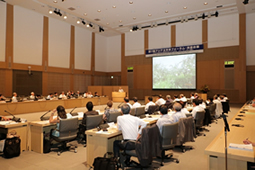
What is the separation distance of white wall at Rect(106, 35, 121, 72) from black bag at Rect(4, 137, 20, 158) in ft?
55.1

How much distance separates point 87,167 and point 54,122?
1.47 meters

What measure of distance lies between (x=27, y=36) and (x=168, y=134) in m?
13.8

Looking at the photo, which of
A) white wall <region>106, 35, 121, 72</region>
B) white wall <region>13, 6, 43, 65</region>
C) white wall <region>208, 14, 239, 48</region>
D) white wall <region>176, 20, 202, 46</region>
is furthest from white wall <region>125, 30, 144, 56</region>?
white wall <region>13, 6, 43, 65</region>

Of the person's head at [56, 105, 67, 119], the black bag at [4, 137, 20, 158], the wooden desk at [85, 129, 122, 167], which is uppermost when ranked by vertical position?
the person's head at [56, 105, 67, 119]

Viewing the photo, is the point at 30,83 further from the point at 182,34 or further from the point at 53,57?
the point at 182,34

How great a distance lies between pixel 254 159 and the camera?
2172 mm

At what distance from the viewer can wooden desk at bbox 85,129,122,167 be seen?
138 inches

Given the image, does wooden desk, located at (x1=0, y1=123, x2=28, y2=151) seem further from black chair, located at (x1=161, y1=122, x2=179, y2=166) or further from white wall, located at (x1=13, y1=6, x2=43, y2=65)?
white wall, located at (x1=13, y1=6, x2=43, y2=65)

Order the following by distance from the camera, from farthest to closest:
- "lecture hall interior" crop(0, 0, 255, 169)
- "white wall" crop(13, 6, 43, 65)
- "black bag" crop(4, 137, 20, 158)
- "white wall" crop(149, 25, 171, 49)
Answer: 1. "white wall" crop(149, 25, 171, 49)
2. "white wall" crop(13, 6, 43, 65)
3. "lecture hall interior" crop(0, 0, 255, 169)
4. "black bag" crop(4, 137, 20, 158)

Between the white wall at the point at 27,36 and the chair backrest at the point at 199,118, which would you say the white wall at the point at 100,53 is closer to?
the white wall at the point at 27,36

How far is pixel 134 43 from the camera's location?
63.6 feet

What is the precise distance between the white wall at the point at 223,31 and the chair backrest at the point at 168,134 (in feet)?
44.9

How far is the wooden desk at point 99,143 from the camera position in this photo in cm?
352

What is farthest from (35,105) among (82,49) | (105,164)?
(82,49)
